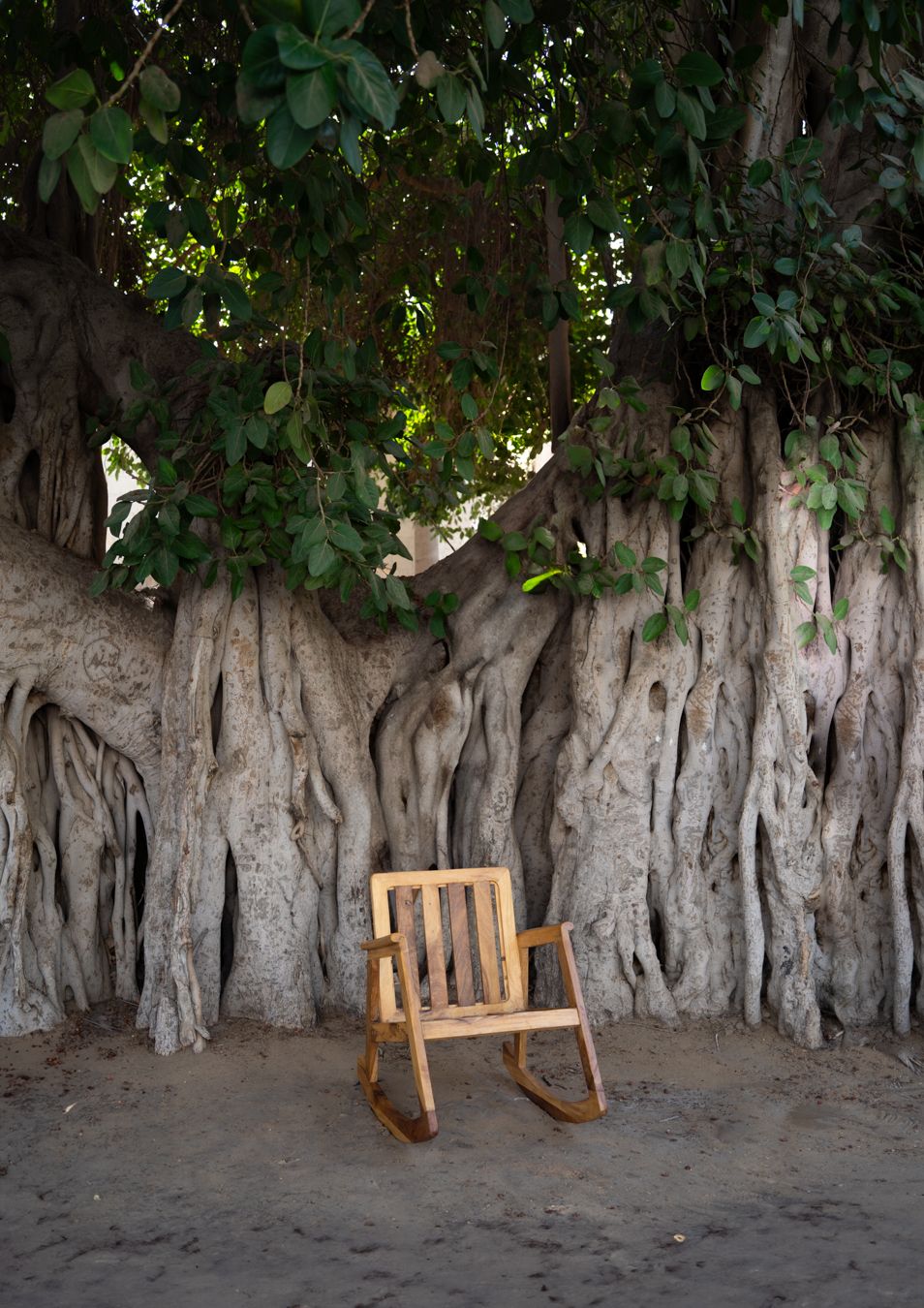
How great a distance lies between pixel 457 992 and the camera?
13.1 ft

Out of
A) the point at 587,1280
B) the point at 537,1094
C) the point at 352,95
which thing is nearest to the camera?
the point at 352,95

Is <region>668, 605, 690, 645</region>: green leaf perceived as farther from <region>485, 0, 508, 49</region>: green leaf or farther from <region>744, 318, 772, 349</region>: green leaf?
<region>485, 0, 508, 49</region>: green leaf

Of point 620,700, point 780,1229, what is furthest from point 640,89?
point 780,1229

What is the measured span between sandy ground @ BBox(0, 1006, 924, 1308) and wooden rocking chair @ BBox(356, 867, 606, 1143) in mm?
96

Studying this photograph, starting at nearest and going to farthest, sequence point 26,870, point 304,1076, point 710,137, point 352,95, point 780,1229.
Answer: point 352,95
point 780,1229
point 710,137
point 304,1076
point 26,870

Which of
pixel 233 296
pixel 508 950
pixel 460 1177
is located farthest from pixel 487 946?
pixel 233 296

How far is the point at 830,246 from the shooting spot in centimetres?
427

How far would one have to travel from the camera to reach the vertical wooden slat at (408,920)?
357cm

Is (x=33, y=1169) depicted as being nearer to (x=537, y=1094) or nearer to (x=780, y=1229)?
(x=537, y=1094)

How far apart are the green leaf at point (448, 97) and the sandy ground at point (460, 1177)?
8.33 ft

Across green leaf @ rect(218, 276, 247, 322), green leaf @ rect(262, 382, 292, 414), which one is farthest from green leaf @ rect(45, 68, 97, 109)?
green leaf @ rect(262, 382, 292, 414)

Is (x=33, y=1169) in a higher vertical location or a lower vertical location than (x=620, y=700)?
lower

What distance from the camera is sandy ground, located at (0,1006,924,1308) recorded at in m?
2.75

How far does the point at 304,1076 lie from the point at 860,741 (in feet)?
7.95
